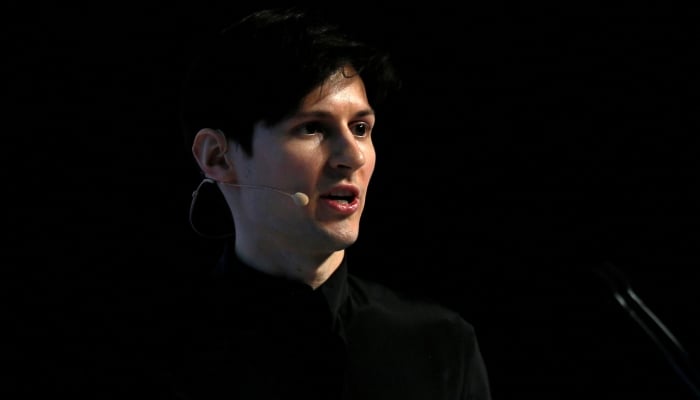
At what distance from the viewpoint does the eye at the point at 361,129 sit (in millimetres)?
1733

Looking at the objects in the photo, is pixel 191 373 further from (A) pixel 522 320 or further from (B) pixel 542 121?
(B) pixel 542 121

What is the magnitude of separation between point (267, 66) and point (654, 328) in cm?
87

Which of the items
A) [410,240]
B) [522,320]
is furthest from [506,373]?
[410,240]

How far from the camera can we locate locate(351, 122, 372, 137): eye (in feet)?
5.69

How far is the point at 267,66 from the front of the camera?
166 cm

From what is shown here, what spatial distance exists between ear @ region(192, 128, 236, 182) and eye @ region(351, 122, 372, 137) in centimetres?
27

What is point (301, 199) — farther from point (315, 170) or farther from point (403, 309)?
point (403, 309)

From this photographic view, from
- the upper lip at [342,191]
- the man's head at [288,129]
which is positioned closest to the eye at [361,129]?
the man's head at [288,129]

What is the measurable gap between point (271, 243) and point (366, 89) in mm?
385

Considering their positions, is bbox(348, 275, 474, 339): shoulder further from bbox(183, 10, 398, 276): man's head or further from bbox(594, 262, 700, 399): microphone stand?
bbox(594, 262, 700, 399): microphone stand

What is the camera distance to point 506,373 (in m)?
2.22

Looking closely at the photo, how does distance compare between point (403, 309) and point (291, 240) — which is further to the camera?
point (403, 309)

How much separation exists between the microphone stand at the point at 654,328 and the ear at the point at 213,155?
30.8 inches

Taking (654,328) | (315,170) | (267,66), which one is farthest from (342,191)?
(654,328)
